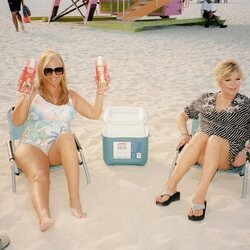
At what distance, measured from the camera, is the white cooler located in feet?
12.2

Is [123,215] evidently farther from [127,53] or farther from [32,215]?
[127,53]

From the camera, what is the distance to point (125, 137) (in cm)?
370

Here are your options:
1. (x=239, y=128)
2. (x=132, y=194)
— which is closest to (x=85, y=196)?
(x=132, y=194)

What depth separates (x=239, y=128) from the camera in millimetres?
3229

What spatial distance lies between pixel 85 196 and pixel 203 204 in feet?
3.23

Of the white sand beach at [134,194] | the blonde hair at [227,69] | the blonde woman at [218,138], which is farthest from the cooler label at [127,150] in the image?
the blonde hair at [227,69]

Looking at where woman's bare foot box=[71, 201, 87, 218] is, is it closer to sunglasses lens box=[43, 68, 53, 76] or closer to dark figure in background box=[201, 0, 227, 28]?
sunglasses lens box=[43, 68, 53, 76]

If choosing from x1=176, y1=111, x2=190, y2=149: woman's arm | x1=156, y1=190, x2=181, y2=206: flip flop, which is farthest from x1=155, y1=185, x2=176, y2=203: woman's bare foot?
x1=176, y1=111, x2=190, y2=149: woman's arm

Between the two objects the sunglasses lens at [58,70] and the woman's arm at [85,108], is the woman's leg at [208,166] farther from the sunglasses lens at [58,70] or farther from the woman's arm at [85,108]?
the sunglasses lens at [58,70]

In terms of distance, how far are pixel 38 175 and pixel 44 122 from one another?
51 cm

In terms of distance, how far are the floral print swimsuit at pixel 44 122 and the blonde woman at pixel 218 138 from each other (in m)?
0.99

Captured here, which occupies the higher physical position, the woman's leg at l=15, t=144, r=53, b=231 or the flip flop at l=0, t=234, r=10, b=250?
the woman's leg at l=15, t=144, r=53, b=231

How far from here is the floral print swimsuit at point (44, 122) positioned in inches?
128

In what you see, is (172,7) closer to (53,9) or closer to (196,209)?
(53,9)
